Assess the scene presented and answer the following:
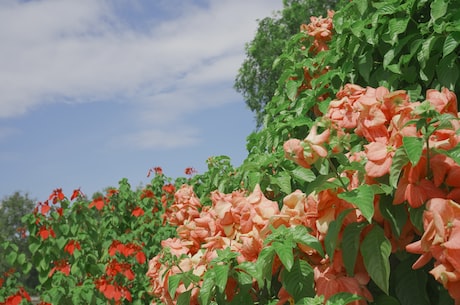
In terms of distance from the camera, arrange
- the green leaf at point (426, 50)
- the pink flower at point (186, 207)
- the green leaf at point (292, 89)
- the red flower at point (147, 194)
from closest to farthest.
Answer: the green leaf at point (426, 50)
the green leaf at point (292, 89)
the pink flower at point (186, 207)
the red flower at point (147, 194)

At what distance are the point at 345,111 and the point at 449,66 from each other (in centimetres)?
43

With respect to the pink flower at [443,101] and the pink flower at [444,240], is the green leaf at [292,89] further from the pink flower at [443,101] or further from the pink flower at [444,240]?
the pink flower at [444,240]

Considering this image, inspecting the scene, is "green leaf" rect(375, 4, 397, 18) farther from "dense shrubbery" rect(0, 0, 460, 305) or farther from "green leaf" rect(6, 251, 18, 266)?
"green leaf" rect(6, 251, 18, 266)

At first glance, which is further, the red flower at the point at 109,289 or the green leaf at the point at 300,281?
the red flower at the point at 109,289

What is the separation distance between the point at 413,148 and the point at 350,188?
0.29 meters

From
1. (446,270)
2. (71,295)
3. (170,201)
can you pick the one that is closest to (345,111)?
(446,270)

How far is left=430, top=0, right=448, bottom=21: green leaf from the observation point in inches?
78.0

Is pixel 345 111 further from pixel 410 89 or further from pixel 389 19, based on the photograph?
pixel 389 19

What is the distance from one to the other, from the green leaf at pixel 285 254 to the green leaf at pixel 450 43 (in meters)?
0.99

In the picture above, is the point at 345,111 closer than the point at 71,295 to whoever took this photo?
Yes

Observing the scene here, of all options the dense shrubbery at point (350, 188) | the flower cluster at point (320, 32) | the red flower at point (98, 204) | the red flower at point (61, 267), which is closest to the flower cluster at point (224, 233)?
the dense shrubbery at point (350, 188)

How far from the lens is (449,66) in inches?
76.6

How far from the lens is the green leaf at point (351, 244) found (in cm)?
137

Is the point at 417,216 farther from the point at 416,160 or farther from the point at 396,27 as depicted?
the point at 396,27
